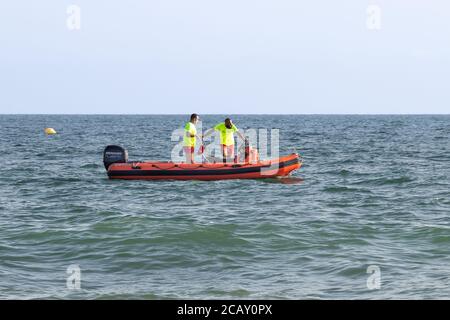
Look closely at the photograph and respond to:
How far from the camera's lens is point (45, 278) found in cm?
900

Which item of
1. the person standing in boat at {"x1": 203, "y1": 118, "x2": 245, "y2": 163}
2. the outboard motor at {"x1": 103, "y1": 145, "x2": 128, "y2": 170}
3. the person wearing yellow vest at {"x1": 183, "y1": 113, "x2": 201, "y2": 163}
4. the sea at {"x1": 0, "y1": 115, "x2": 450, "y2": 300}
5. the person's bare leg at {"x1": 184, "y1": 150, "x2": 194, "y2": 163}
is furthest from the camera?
the outboard motor at {"x1": 103, "y1": 145, "x2": 128, "y2": 170}

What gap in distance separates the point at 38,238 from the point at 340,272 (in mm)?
5498

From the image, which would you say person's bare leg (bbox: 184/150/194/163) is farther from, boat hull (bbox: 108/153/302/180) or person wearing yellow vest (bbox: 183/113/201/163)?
boat hull (bbox: 108/153/302/180)

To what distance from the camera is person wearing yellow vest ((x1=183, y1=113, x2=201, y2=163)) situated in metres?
18.5

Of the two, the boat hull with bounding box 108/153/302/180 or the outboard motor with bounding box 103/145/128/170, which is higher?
Result: the outboard motor with bounding box 103/145/128/170

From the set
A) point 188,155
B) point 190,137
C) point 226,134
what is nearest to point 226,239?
point 226,134

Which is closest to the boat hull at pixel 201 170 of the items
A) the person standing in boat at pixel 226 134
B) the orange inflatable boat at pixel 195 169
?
the orange inflatable boat at pixel 195 169

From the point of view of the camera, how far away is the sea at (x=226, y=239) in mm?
8523

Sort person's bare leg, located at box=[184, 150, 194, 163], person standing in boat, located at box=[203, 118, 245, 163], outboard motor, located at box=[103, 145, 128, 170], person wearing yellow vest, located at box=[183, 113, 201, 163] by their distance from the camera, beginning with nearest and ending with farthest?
person wearing yellow vest, located at box=[183, 113, 201, 163] → person standing in boat, located at box=[203, 118, 245, 163] → person's bare leg, located at box=[184, 150, 194, 163] → outboard motor, located at box=[103, 145, 128, 170]

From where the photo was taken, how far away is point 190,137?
19.1m

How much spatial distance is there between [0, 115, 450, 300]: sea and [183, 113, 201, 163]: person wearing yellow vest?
875 millimetres

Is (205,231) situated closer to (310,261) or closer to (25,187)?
(310,261)

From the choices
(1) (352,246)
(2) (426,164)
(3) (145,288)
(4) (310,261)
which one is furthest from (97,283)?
(2) (426,164)

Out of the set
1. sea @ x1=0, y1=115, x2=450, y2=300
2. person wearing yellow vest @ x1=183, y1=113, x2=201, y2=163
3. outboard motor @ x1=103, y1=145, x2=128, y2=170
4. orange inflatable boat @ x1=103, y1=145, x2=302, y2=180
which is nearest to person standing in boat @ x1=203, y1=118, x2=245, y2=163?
person wearing yellow vest @ x1=183, y1=113, x2=201, y2=163
